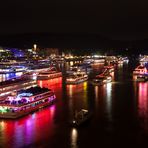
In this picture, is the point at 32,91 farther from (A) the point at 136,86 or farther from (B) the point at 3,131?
(A) the point at 136,86

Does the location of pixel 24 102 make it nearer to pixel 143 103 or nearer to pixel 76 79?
pixel 143 103

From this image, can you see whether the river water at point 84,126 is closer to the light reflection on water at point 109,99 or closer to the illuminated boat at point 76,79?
the light reflection on water at point 109,99

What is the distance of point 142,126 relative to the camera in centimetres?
1057

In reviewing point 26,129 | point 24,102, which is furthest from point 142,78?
point 26,129

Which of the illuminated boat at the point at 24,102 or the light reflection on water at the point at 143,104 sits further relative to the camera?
the light reflection on water at the point at 143,104

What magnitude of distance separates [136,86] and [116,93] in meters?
3.11

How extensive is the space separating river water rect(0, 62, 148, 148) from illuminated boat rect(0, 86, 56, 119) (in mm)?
221

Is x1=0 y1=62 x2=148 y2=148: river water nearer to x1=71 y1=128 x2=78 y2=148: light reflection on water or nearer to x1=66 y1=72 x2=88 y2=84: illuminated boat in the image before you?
x1=71 y1=128 x2=78 y2=148: light reflection on water

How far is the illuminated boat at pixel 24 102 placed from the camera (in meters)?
10.9

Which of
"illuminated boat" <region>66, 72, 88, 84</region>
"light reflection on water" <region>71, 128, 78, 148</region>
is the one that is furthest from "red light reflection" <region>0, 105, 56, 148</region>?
"illuminated boat" <region>66, 72, 88, 84</region>

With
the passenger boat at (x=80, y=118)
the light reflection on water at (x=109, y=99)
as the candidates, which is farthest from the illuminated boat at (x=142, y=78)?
the passenger boat at (x=80, y=118)

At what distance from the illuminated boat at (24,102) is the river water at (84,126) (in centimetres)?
22

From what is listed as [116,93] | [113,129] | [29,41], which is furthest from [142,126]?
[29,41]

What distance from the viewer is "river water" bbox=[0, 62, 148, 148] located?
922 cm
